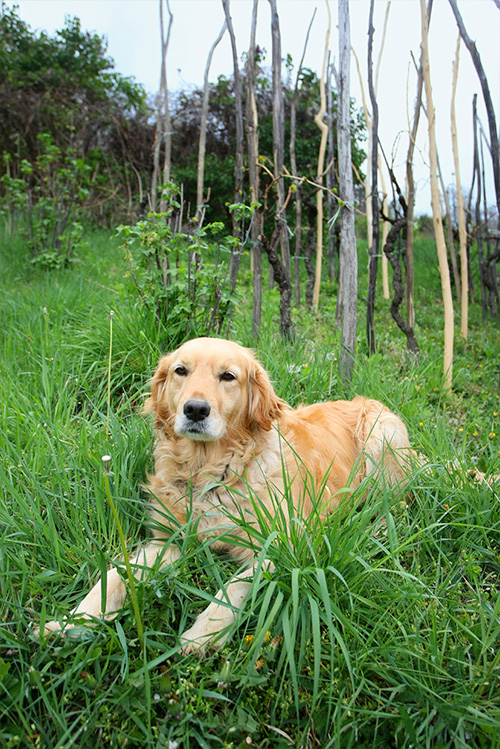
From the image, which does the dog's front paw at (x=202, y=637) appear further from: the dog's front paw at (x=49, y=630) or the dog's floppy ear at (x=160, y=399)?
the dog's floppy ear at (x=160, y=399)

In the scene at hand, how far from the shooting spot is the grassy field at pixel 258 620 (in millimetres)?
1247

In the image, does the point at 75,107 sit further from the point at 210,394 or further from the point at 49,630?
the point at 49,630

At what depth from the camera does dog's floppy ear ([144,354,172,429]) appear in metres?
2.12

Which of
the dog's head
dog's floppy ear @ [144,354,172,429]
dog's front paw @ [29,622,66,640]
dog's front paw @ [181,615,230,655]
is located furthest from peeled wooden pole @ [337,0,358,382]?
dog's front paw @ [29,622,66,640]

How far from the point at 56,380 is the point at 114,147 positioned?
29.2ft

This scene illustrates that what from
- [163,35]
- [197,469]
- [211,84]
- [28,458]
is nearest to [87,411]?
[28,458]

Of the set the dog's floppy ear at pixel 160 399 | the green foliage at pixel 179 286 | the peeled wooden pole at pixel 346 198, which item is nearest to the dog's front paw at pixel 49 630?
the dog's floppy ear at pixel 160 399

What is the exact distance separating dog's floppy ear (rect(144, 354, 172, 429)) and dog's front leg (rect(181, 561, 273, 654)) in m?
0.81

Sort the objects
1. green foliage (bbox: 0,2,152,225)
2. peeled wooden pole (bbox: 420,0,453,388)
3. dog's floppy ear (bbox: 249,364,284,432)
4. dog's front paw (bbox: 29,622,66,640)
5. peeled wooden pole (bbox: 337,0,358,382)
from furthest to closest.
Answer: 1. green foliage (bbox: 0,2,152,225)
2. peeled wooden pole (bbox: 420,0,453,388)
3. peeled wooden pole (bbox: 337,0,358,382)
4. dog's floppy ear (bbox: 249,364,284,432)
5. dog's front paw (bbox: 29,622,66,640)

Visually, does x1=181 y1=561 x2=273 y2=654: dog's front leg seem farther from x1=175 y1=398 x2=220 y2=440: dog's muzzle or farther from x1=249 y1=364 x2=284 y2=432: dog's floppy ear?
x1=249 y1=364 x2=284 y2=432: dog's floppy ear

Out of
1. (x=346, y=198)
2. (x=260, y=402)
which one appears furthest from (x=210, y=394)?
(x=346, y=198)

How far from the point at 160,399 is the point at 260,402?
48 centimetres

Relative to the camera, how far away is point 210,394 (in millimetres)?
1837

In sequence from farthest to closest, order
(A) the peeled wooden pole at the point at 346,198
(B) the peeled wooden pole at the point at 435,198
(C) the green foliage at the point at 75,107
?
1. (C) the green foliage at the point at 75,107
2. (B) the peeled wooden pole at the point at 435,198
3. (A) the peeled wooden pole at the point at 346,198
